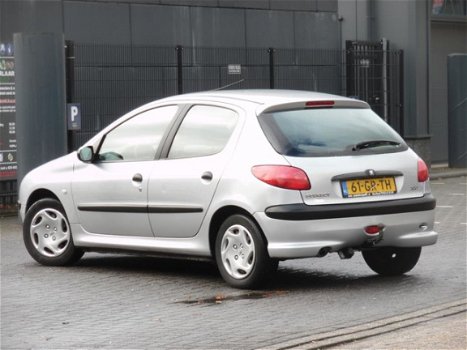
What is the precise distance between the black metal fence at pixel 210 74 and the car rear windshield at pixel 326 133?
718 centimetres

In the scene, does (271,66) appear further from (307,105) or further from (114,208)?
(307,105)

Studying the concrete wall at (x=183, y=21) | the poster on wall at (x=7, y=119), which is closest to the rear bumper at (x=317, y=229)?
the poster on wall at (x=7, y=119)

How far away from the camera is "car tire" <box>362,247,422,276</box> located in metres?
10.1

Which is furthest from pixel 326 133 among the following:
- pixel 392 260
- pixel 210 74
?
pixel 210 74

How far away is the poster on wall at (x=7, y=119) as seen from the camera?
56.4 ft

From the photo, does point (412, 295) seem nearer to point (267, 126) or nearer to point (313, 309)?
point (313, 309)

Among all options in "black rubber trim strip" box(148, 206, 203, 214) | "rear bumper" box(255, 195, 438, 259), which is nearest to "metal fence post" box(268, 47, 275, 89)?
"black rubber trim strip" box(148, 206, 203, 214)

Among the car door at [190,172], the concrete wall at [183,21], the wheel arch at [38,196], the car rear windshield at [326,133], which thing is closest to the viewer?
the car rear windshield at [326,133]

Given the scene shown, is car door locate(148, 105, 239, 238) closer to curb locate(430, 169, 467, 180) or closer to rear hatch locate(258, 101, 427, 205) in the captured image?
rear hatch locate(258, 101, 427, 205)

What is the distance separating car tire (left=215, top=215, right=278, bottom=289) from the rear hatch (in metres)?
0.51

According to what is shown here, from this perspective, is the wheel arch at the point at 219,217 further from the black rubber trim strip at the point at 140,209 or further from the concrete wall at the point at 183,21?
the concrete wall at the point at 183,21

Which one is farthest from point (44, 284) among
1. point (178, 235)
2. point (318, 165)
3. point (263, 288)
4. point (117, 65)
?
point (117, 65)

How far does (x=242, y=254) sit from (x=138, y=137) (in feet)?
5.53

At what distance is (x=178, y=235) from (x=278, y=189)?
46.5 inches
